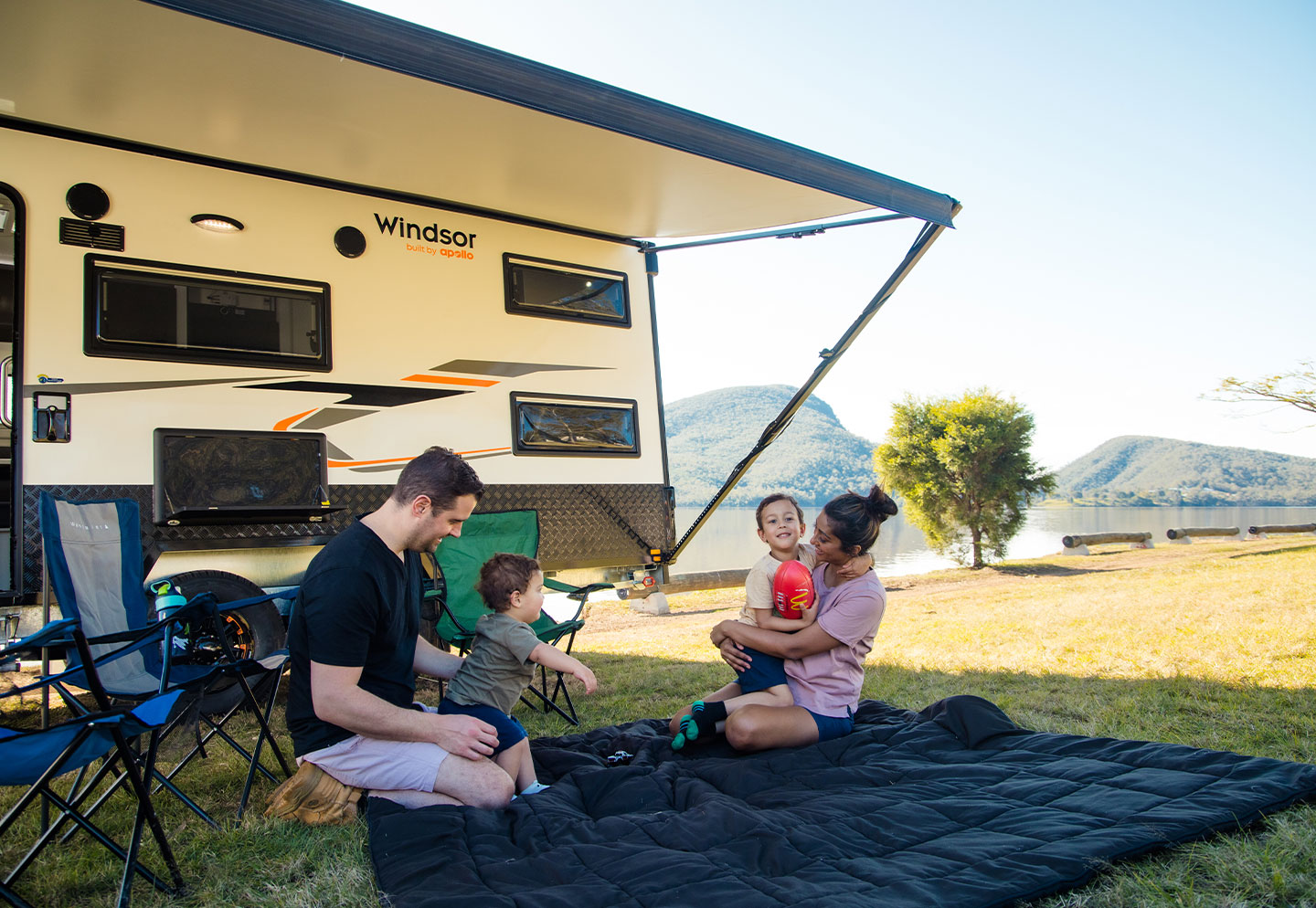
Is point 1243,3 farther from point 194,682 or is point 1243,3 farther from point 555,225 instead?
point 194,682

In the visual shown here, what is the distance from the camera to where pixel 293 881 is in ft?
5.91

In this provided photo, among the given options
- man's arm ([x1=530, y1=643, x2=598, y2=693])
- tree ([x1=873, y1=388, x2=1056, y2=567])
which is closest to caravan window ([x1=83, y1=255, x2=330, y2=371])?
man's arm ([x1=530, y1=643, x2=598, y2=693])

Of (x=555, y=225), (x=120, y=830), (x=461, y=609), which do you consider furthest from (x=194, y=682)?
(x=555, y=225)

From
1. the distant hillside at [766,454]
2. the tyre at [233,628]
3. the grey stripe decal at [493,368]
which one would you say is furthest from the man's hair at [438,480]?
the distant hillside at [766,454]

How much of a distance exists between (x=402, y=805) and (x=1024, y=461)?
11.3 meters

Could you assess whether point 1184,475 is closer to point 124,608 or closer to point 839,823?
point 839,823

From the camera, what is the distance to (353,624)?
1.93 m

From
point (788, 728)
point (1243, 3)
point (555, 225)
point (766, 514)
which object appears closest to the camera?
point (788, 728)

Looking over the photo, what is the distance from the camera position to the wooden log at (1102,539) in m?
12.6

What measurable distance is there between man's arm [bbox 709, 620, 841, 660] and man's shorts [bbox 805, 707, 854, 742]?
208 millimetres

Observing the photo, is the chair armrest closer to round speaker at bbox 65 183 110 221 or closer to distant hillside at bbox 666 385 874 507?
round speaker at bbox 65 183 110 221

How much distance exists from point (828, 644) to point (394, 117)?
107 inches

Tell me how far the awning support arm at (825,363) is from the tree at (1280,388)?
11.4m

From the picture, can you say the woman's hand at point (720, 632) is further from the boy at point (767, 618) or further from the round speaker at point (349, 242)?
the round speaker at point (349, 242)
